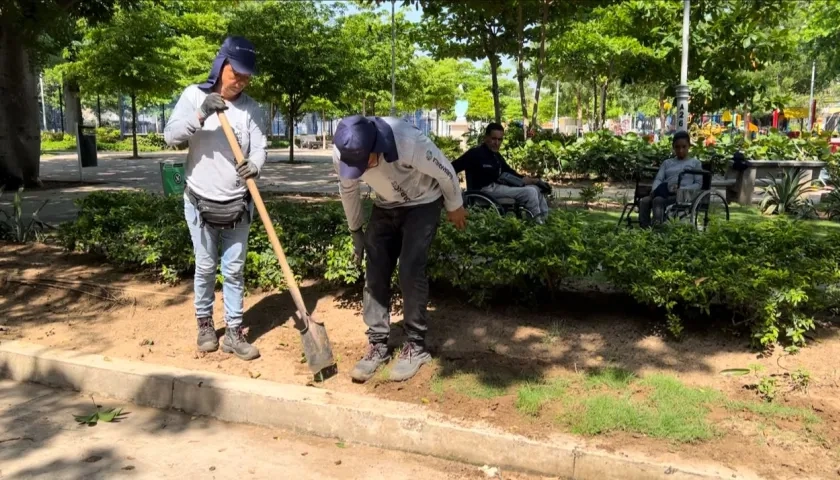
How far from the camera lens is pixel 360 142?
3197 millimetres

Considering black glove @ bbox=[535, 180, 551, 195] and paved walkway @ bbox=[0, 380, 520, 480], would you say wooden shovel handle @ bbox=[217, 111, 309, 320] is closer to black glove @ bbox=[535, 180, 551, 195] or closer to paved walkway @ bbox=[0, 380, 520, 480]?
paved walkway @ bbox=[0, 380, 520, 480]

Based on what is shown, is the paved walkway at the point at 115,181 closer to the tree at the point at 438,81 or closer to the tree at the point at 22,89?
the tree at the point at 22,89

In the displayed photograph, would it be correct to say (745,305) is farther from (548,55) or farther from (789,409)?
(548,55)

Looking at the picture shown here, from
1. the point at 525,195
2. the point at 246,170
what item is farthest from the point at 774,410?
the point at 525,195

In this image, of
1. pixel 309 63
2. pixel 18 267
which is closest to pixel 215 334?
pixel 18 267

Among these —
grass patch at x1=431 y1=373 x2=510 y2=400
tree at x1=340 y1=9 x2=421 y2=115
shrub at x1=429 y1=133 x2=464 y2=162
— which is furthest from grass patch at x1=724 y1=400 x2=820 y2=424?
tree at x1=340 y1=9 x2=421 y2=115

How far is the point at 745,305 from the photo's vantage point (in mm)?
3881

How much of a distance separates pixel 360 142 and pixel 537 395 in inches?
60.2

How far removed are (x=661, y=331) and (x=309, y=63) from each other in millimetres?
17178

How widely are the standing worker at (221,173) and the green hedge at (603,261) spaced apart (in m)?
0.77

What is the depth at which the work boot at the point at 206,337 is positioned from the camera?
13.6 ft

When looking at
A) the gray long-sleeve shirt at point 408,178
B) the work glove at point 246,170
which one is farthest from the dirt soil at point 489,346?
the work glove at point 246,170

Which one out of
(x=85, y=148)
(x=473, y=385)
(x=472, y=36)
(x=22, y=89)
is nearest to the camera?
(x=473, y=385)

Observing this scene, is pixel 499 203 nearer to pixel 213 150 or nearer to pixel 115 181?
pixel 213 150
